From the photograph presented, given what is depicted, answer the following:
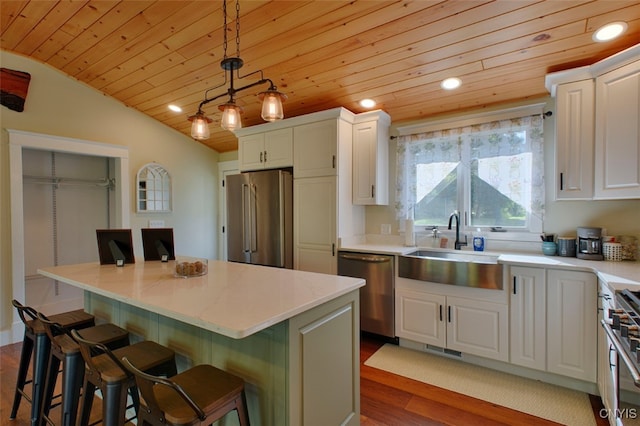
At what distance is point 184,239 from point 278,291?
3.61 meters

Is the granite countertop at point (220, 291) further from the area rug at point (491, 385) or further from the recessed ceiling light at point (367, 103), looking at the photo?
the recessed ceiling light at point (367, 103)

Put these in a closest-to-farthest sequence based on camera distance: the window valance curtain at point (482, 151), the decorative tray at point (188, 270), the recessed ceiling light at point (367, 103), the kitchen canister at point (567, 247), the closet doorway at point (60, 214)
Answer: the decorative tray at point (188, 270) → the kitchen canister at point (567, 247) → the window valance curtain at point (482, 151) → the recessed ceiling light at point (367, 103) → the closet doorway at point (60, 214)

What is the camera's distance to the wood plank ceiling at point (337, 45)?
80.4 inches

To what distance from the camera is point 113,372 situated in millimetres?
1347

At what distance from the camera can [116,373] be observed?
1339mm

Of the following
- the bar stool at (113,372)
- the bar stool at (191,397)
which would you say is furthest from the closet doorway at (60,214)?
the bar stool at (191,397)

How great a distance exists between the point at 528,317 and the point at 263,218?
261 cm

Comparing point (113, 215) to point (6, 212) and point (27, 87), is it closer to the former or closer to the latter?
point (6, 212)

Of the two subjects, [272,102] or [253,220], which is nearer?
[272,102]

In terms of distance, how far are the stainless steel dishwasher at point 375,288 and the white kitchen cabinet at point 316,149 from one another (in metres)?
0.91

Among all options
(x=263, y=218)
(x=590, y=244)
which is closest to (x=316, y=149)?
(x=263, y=218)

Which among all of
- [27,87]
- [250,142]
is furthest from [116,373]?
[27,87]

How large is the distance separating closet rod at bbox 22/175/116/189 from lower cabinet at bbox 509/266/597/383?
15.5 ft

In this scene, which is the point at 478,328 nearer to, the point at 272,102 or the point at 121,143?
the point at 272,102
